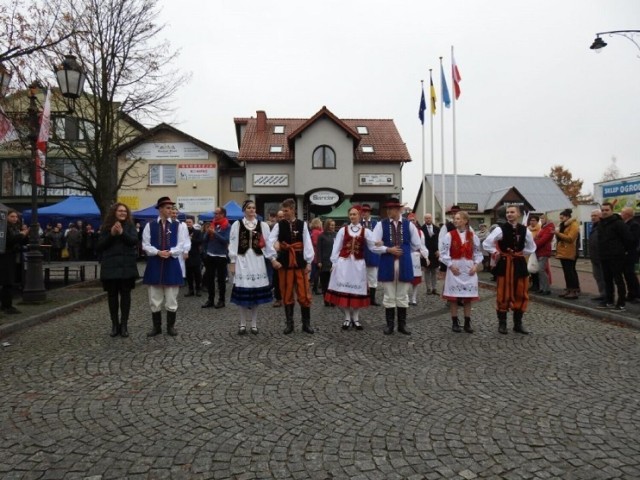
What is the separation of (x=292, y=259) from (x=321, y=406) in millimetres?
3385

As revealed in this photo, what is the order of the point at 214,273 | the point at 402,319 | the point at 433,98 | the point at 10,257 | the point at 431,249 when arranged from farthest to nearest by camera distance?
the point at 433,98
the point at 431,249
the point at 214,273
the point at 10,257
the point at 402,319

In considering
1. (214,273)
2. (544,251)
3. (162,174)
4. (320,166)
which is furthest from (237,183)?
(544,251)

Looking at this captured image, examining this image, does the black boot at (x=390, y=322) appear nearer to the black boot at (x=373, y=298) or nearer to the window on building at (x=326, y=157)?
the black boot at (x=373, y=298)

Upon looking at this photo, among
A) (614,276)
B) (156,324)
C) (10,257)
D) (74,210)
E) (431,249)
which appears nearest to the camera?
(156,324)

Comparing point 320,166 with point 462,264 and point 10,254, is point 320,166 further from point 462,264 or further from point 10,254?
point 462,264

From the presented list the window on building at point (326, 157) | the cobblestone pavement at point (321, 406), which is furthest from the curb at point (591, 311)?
the window on building at point (326, 157)

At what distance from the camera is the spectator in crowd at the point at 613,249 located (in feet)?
28.4

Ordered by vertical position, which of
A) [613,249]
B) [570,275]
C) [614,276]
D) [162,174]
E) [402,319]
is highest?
[162,174]

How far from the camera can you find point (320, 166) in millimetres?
29250

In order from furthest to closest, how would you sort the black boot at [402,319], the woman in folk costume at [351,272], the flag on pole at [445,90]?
the flag on pole at [445,90], the woman in folk costume at [351,272], the black boot at [402,319]

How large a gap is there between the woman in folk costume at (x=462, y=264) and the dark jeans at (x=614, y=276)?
3.45 metres

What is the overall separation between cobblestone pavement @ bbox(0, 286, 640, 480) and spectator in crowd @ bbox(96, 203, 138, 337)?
0.64 meters

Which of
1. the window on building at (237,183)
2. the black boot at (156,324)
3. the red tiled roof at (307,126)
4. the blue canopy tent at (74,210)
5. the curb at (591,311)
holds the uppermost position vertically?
the red tiled roof at (307,126)

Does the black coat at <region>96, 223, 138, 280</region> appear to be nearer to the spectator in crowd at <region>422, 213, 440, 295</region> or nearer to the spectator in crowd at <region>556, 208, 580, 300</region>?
the spectator in crowd at <region>422, 213, 440, 295</region>
